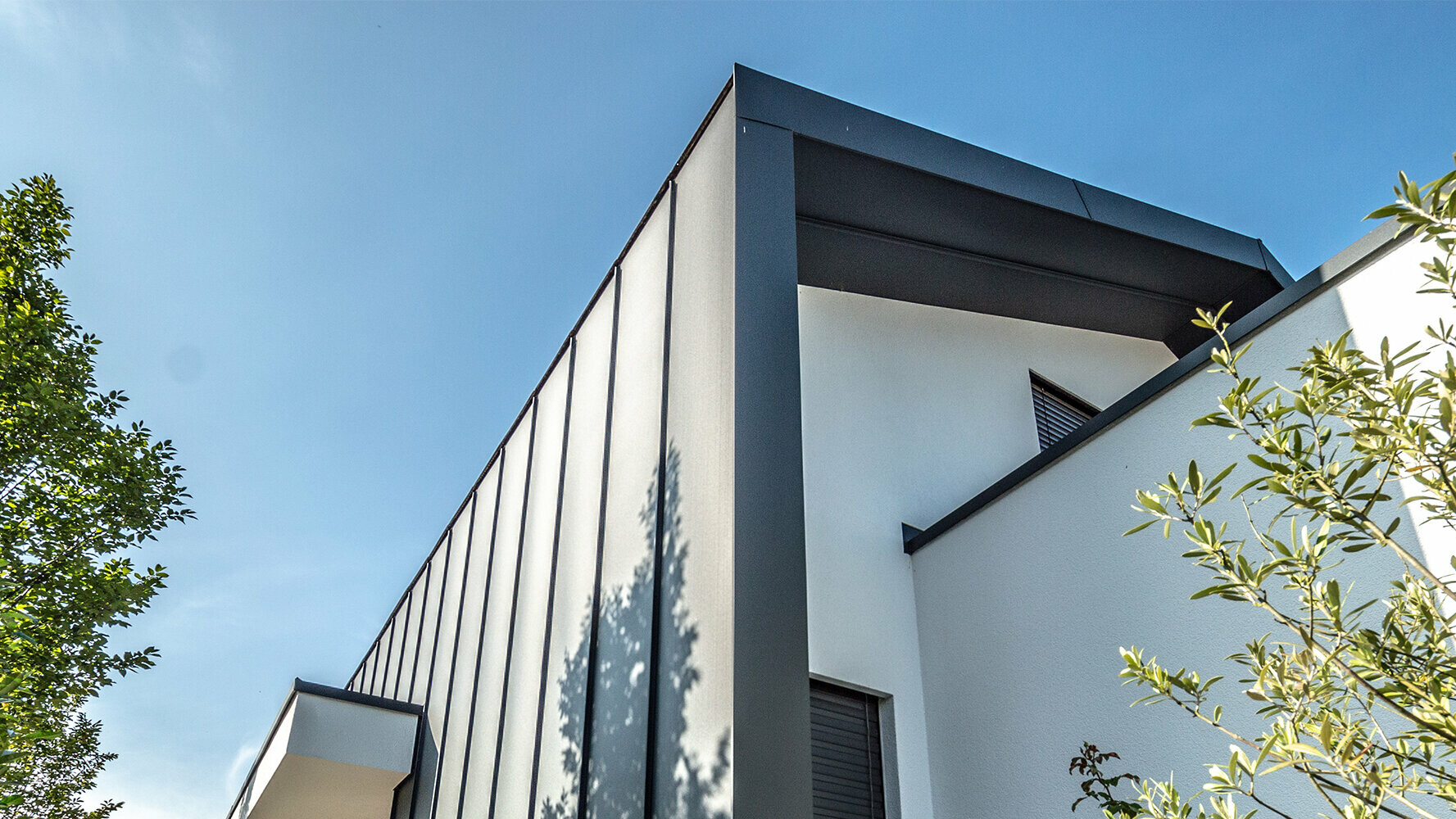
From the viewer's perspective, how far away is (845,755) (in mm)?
5629

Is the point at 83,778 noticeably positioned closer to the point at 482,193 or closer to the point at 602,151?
the point at 482,193

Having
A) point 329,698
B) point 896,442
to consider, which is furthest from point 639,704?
point 329,698

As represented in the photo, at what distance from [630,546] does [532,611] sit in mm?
2274

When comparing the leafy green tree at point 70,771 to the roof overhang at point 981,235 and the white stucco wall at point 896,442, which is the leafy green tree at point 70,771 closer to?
the white stucco wall at point 896,442

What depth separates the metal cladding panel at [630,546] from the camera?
5.09 meters

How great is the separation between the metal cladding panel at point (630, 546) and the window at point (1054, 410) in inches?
160

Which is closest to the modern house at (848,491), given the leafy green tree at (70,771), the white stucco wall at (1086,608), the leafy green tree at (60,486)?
the white stucco wall at (1086,608)

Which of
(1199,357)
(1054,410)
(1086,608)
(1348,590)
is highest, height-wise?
(1054,410)

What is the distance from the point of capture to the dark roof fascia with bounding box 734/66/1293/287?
19.6ft

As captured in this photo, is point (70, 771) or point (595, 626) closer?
point (595, 626)

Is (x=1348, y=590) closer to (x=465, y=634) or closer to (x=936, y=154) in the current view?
(x=936, y=154)

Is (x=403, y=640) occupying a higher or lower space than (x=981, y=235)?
lower

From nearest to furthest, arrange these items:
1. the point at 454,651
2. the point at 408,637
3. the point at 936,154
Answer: the point at 936,154 → the point at 454,651 → the point at 408,637

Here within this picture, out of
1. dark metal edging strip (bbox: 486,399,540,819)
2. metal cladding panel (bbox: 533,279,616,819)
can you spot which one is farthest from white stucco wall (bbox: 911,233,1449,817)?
dark metal edging strip (bbox: 486,399,540,819)
